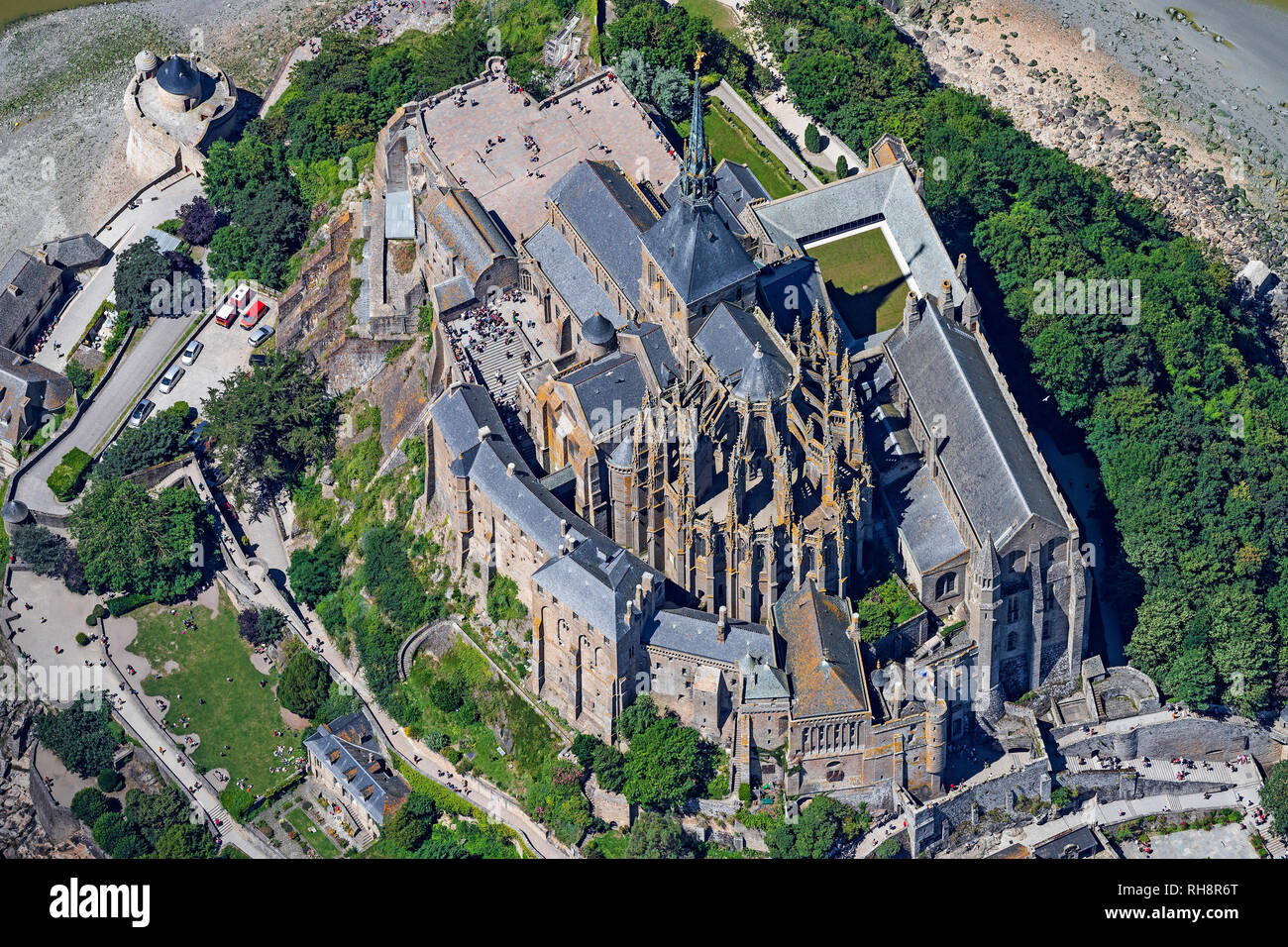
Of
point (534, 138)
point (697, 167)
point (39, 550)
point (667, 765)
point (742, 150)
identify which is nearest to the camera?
point (667, 765)

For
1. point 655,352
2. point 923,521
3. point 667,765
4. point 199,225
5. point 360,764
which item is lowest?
point 360,764

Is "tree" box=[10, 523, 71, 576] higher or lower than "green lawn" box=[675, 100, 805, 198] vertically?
lower

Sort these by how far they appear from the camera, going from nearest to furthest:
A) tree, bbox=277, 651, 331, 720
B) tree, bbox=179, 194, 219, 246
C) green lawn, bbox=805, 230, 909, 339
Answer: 1. tree, bbox=277, 651, 331, 720
2. green lawn, bbox=805, 230, 909, 339
3. tree, bbox=179, 194, 219, 246

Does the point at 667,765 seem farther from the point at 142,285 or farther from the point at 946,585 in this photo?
the point at 142,285

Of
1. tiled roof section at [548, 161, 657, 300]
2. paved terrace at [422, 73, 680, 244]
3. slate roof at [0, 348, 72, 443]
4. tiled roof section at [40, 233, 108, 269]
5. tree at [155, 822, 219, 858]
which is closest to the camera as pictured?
tree at [155, 822, 219, 858]

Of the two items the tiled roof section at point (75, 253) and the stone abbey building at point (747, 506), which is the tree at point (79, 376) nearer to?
the tiled roof section at point (75, 253)

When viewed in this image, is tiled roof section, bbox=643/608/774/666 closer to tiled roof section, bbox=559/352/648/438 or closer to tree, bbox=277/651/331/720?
tiled roof section, bbox=559/352/648/438

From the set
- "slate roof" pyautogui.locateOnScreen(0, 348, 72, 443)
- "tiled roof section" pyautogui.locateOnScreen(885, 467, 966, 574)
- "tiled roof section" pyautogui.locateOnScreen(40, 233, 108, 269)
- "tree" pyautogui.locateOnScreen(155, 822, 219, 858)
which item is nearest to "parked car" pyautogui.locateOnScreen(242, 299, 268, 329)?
"slate roof" pyautogui.locateOnScreen(0, 348, 72, 443)

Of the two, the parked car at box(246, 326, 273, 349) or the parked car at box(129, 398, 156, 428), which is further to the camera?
the parked car at box(246, 326, 273, 349)

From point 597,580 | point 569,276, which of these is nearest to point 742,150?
point 569,276
